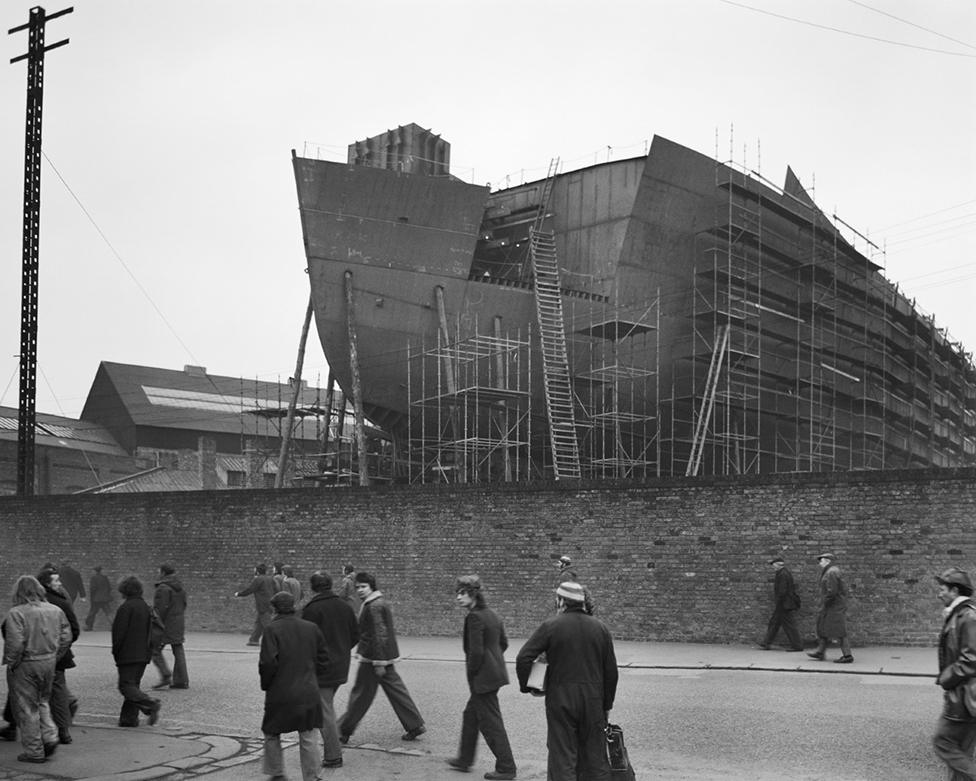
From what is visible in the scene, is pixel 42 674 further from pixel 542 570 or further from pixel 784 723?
pixel 542 570

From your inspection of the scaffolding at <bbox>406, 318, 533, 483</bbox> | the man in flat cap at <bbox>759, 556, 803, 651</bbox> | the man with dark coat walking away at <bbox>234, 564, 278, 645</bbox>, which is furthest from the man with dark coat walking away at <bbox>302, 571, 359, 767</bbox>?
the scaffolding at <bbox>406, 318, 533, 483</bbox>

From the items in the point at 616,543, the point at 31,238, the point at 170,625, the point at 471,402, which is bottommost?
the point at 170,625

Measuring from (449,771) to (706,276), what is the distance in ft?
98.5

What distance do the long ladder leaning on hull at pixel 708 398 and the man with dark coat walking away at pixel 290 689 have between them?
1028 inches

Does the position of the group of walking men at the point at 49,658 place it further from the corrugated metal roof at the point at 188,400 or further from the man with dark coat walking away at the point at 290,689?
the corrugated metal roof at the point at 188,400

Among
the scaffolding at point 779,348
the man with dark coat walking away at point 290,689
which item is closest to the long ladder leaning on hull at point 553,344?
the scaffolding at point 779,348

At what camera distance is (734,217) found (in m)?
38.1

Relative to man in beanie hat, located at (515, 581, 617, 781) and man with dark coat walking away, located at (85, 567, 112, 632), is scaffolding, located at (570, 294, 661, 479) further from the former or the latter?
man in beanie hat, located at (515, 581, 617, 781)

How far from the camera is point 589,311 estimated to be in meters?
36.2

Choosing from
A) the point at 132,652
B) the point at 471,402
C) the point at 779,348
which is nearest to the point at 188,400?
the point at 471,402

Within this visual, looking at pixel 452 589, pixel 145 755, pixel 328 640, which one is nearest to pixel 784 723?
pixel 328 640

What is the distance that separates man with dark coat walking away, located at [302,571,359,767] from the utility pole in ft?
66.1

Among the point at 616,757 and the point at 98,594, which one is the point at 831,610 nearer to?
the point at 616,757

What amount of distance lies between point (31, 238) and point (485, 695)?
22990mm
